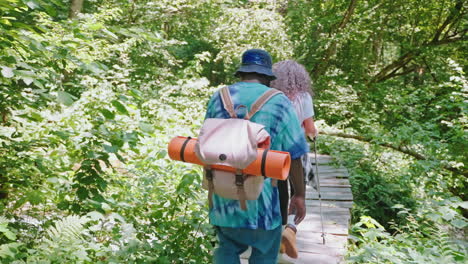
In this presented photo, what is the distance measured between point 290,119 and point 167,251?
5.93 ft

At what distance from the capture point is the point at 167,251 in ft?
10.7

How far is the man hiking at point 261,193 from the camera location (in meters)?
2.11

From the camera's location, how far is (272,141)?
2199 millimetres

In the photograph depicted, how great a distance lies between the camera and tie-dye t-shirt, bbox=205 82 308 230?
210cm

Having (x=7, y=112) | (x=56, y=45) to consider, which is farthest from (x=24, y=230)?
(x=56, y=45)

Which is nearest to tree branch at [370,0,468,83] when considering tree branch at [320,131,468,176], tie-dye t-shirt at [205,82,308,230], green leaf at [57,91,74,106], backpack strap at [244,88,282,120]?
tree branch at [320,131,468,176]

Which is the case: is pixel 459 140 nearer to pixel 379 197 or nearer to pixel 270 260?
pixel 379 197

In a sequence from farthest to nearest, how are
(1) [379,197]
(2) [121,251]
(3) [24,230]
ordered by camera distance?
(1) [379,197], (3) [24,230], (2) [121,251]

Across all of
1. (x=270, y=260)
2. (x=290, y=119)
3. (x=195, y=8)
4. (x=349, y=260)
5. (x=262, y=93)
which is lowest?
(x=349, y=260)

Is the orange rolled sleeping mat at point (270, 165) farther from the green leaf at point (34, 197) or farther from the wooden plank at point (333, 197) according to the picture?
the wooden plank at point (333, 197)

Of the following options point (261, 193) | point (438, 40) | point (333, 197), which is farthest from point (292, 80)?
point (438, 40)

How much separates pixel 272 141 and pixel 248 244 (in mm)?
643

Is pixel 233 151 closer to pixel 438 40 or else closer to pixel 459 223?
pixel 459 223

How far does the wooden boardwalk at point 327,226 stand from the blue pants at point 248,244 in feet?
5.23
